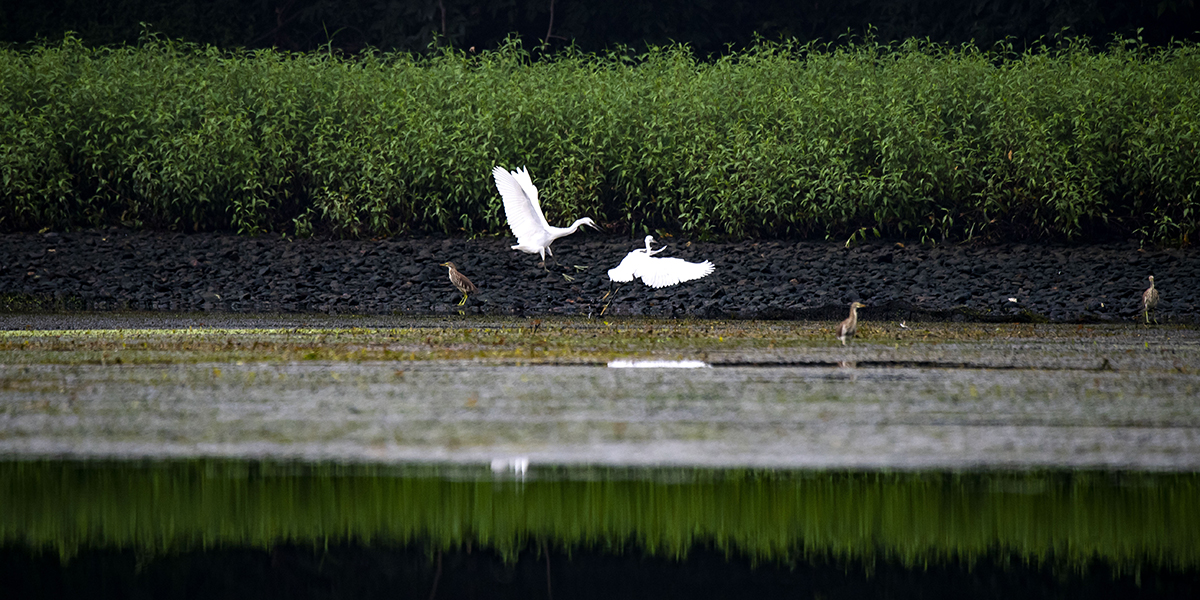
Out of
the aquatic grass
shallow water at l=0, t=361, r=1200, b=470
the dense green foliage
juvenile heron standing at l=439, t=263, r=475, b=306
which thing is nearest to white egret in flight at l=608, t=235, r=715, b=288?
the aquatic grass

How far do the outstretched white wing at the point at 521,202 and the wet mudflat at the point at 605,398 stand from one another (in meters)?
2.58

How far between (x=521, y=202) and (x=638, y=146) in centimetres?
432

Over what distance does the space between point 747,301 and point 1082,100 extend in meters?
5.75

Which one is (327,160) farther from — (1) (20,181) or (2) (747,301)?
(2) (747,301)

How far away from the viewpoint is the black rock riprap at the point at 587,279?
12.9 meters

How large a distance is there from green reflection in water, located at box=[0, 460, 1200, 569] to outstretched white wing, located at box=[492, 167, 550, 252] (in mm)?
8255

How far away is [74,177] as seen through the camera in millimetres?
16875

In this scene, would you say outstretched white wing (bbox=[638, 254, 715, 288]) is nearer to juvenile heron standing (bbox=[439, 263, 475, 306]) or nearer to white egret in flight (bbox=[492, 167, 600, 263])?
white egret in flight (bbox=[492, 167, 600, 263])

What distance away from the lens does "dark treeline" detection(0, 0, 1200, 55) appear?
73.8 ft

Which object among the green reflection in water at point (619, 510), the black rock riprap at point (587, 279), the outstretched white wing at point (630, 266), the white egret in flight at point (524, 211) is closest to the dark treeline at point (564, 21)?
the black rock riprap at point (587, 279)

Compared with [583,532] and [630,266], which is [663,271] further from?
[583,532]

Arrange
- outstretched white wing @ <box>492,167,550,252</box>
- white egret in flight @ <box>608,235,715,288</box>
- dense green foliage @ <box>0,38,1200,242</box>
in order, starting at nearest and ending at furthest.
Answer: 1. white egret in flight @ <box>608,235,715,288</box>
2. outstretched white wing @ <box>492,167,550,252</box>
3. dense green foliage @ <box>0,38,1200,242</box>

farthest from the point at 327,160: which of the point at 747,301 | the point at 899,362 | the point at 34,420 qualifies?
the point at 34,420

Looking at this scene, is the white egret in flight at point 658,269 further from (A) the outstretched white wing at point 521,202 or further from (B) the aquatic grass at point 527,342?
(A) the outstretched white wing at point 521,202
